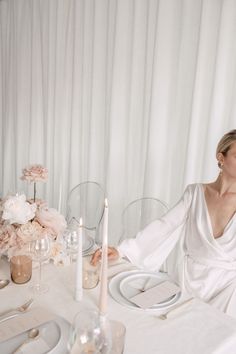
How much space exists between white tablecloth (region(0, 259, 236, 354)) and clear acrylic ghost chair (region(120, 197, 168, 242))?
44.2 inches

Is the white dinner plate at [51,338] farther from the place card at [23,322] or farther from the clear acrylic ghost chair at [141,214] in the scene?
the clear acrylic ghost chair at [141,214]

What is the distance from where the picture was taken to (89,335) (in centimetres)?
98

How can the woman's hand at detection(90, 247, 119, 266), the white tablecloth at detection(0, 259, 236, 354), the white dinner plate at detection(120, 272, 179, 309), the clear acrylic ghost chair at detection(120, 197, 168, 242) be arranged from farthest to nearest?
1. the clear acrylic ghost chair at detection(120, 197, 168, 242)
2. the woman's hand at detection(90, 247, 119, 266)
3. the white dinner plate at detection(120, 272, 179, 309)
4. the white tablecloth at detection(0, 259, 236, 354)

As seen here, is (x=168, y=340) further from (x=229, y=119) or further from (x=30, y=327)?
(x=229, y=119)

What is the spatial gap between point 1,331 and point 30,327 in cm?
9

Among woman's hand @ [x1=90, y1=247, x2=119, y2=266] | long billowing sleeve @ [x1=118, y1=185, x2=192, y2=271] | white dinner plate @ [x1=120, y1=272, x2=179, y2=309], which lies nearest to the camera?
white dinner plate @ [x1=120, y1=272, x2=179, y2=309]

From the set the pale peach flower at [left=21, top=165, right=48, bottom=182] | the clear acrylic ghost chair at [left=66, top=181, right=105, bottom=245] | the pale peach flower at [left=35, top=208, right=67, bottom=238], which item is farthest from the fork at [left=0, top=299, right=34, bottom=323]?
the clear acrylic ghost chair at [left=66, top=181, right=105, bottom=245]

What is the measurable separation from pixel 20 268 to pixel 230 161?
1.05 m

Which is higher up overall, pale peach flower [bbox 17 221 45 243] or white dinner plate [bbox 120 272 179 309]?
pale peach flower [bbox 17 221 45 243]

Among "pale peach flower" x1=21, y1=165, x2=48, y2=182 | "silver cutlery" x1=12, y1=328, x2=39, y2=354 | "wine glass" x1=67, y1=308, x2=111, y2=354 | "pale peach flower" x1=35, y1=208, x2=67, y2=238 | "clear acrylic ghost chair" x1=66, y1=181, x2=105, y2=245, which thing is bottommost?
"clear acrylic ghost chair" x1=66, y1=181, x2=105, y2=245

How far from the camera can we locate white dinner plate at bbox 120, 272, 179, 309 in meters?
1.34

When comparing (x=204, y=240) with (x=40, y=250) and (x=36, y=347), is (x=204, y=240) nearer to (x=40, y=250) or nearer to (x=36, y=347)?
(x=40, y=250)

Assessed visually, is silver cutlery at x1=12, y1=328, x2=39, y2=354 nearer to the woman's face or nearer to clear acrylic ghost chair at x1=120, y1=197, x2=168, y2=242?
the woman's face

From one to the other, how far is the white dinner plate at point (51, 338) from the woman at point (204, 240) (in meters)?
0.46
